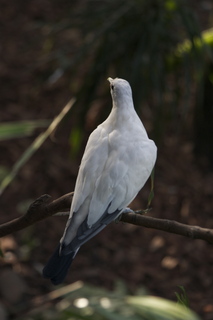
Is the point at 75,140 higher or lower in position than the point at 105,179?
lower

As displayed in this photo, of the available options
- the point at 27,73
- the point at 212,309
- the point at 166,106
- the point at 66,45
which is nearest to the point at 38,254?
the point at 212,309

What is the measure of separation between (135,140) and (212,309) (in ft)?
5.71

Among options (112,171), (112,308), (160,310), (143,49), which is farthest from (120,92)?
(143,49)

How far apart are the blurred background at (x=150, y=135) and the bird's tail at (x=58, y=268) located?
137 centimetres

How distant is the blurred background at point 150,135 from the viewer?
3006mm

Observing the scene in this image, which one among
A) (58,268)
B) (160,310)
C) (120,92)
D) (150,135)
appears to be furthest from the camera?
(150,135)

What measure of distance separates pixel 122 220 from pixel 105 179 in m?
0.10

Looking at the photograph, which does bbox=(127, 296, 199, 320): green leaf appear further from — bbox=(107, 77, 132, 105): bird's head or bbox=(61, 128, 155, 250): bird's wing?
bbox=(107, 77, 132, 105): bird's head

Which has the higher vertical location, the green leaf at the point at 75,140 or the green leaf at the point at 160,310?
the green leaf at the point at 75,140

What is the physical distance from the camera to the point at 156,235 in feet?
11.0

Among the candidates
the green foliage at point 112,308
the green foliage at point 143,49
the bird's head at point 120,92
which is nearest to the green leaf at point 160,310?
the green foliage at point 112,308

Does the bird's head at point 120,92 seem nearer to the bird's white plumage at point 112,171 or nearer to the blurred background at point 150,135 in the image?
the bird's white plumage at point 112,171

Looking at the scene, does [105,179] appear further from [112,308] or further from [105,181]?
[112,308]

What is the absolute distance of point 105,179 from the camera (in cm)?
136
